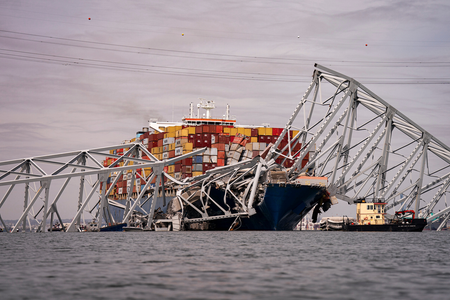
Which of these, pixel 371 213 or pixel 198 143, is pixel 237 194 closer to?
pixel 371 213

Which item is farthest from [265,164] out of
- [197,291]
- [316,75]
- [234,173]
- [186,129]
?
[197,291]

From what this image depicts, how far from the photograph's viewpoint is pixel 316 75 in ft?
234

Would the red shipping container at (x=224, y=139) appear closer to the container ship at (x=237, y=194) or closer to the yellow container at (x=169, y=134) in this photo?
the container ship at (x=237, y=194)

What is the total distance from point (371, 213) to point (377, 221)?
1.34m

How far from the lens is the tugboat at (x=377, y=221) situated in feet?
228

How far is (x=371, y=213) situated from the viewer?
70.9 m

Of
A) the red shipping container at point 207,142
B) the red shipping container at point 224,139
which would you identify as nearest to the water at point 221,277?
the red shipping container at point 224,139

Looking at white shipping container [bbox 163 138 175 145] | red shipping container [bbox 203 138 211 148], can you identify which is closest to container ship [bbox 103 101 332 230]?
red shipping container [bbox 203 138 211 148]

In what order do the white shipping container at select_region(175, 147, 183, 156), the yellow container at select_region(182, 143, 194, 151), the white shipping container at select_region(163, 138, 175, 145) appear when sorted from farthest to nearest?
the white shipping container at select_region(163, 138, 175, 145), the white shipping container at select_region(175, 147, 183, 156), the yellow container at select_region(182, 143, 194, 151)

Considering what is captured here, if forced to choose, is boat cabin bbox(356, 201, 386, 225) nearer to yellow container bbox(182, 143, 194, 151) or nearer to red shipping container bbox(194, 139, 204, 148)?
red shipping container bbox(194, 139, 204, 148)

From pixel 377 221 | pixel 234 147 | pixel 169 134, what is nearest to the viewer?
pixel 377 221

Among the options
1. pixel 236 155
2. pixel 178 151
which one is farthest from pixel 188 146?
pixel 236 155

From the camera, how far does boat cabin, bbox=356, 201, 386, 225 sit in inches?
2773

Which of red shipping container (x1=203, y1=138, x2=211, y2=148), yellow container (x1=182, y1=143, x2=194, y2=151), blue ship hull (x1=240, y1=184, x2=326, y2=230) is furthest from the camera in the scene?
red shipping container (x1=203, y1=138, x2=211, y2=148)
